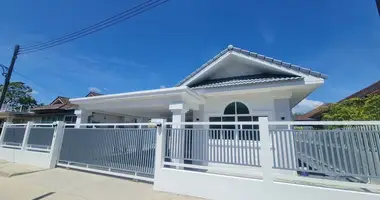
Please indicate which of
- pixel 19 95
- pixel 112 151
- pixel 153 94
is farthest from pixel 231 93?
pixel 19 95

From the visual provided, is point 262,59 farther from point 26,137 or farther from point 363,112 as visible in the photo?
point 26,137

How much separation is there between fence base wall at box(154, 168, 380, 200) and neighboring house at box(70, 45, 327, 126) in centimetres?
248

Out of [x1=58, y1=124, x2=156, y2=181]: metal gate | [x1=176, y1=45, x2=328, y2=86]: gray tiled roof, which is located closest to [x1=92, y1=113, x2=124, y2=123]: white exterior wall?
[x1=58, y1=124, x2=156, y2=181]: metal gate

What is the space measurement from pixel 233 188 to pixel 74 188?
5247 mm

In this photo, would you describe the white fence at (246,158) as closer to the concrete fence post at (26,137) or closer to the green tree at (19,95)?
the concrete fence post at (26,137)

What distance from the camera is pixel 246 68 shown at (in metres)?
9.59

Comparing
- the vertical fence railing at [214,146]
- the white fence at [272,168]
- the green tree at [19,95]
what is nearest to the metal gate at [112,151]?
the white fence at [272,168]

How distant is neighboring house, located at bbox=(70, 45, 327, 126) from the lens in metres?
7.52

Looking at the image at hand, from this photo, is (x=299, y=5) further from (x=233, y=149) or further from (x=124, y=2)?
(x=124, y=2)

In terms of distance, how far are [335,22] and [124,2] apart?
32.9 ft

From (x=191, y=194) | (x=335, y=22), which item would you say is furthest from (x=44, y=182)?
(x=335, y=22)

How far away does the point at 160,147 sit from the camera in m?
6.11

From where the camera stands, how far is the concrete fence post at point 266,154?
15.2 feet

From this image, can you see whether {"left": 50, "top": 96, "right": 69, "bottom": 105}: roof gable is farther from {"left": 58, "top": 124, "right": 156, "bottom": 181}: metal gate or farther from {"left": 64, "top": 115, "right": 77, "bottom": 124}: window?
{"left": 58, "top": 124, "right": 156, "bottom": 181}: metal gate
